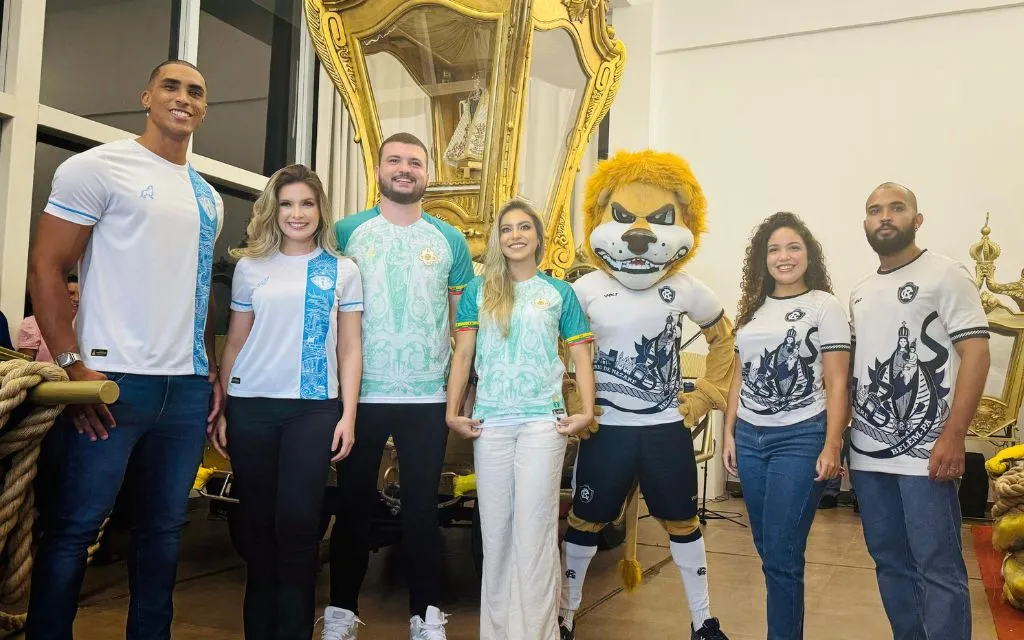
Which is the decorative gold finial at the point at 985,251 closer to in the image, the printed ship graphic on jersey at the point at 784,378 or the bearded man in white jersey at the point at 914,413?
the bearded man in white jersey at the point at 914,413

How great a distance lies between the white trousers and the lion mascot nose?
2.17 ft

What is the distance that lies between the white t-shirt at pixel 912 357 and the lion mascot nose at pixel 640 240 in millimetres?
733

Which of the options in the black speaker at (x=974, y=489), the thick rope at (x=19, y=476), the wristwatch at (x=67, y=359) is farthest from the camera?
the black speaker at (x=974, y=489)

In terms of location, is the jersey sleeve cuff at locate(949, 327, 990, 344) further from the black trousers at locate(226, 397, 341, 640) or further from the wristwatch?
the wristwatch

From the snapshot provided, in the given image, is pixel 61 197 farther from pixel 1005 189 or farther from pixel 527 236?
pixel 1005 189

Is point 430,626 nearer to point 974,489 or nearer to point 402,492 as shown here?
point 402,492

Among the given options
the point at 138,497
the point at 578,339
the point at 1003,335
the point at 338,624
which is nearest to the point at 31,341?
the point at 138,497

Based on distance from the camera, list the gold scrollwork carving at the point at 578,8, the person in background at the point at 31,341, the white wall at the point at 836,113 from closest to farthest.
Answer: the gold scrollwork carving at the point at 578,8, the person in background at the point at 31,341, the white wall at the point at 836,113

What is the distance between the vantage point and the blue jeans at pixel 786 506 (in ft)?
7.98

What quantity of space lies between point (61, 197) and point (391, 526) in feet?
6.39

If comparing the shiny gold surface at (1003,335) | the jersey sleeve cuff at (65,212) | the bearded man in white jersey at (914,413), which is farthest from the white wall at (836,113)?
the jersey sleeve cuff at (65,212)

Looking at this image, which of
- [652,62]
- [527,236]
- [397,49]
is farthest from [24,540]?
[652,62]

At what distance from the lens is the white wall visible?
6.50 meters

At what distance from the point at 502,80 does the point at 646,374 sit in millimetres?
1143
